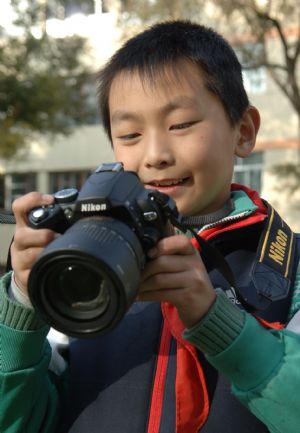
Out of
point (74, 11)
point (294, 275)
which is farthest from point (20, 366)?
point (74, 11)

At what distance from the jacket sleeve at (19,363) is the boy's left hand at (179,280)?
23 centimetres

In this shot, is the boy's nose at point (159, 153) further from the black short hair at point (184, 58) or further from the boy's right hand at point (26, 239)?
the boy's right hand at point (26, 239)

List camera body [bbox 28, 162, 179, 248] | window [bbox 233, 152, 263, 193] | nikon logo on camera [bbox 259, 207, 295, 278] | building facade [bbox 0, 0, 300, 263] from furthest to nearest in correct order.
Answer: window [bbox 233, 152, 263, 193]
building facade [bbox 0, 0, 300, 263]
nikon logo on camera [bbox 259, 207, 295, 278]
camera body [bbox 28, 162, 179, 248]

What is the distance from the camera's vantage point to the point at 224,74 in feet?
4.55

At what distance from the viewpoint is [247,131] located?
1.47 metres

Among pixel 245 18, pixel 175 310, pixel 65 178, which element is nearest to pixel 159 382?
pixel 175 310

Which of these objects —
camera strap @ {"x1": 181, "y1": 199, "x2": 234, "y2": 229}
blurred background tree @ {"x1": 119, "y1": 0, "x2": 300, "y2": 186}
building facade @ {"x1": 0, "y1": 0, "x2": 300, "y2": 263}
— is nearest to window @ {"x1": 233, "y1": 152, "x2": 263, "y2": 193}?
building facade @ {"x1": 0, "y1": 0, "x2": 300, "y2": 263}

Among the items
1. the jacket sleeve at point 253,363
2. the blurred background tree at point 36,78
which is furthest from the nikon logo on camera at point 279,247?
the blurred background tree at point 36,78

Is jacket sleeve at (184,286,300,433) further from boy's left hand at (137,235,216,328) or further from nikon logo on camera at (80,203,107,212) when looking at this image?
nikon logo on camera at (80,203,107,212)

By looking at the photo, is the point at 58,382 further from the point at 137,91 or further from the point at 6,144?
the point at 6,144

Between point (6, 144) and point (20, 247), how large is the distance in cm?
968

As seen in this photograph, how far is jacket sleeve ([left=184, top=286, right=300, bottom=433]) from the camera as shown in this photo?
100 centimetres

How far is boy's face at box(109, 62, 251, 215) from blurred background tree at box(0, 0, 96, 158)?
8377mm

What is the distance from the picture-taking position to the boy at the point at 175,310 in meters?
1.00
